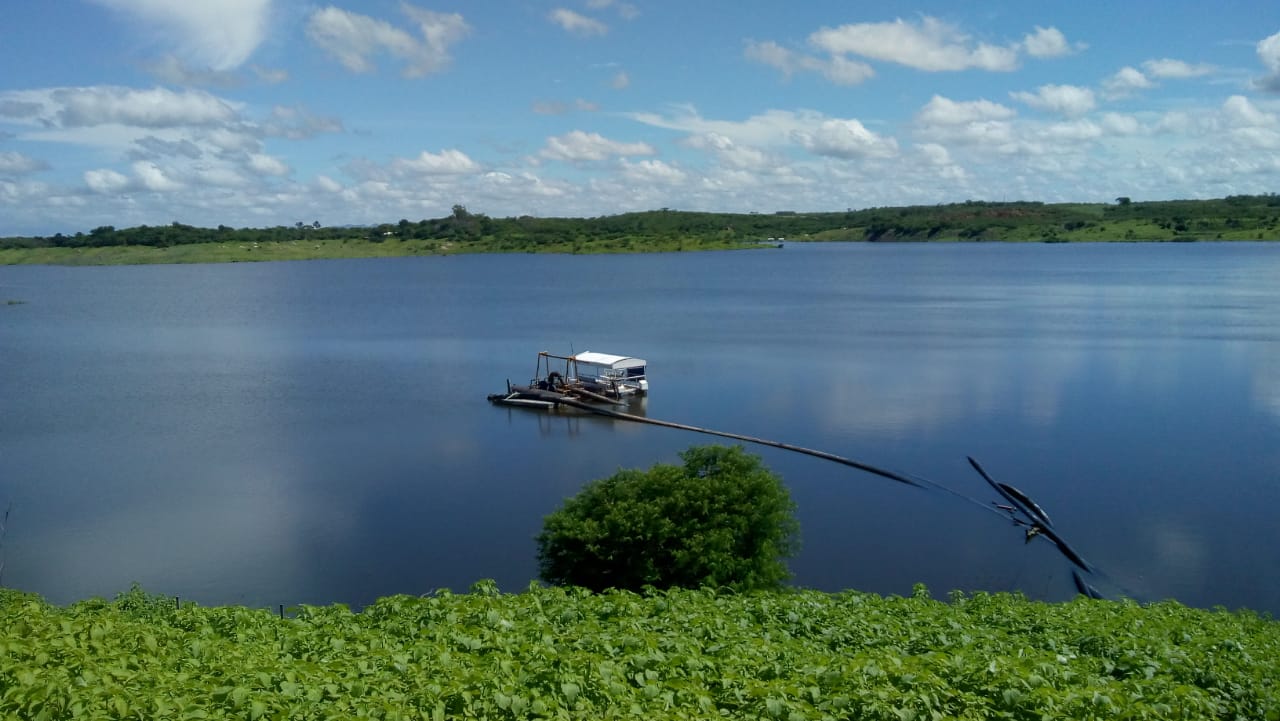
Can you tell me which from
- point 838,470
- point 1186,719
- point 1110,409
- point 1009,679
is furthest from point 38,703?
point 1110,409

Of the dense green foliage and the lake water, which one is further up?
the dense green foliage

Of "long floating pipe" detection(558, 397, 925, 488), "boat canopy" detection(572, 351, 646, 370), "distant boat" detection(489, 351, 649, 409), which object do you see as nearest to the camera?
"long floating pipe" detection(558, 397, 925, 488)

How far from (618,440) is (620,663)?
1250 inches

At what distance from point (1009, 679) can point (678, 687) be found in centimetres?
307

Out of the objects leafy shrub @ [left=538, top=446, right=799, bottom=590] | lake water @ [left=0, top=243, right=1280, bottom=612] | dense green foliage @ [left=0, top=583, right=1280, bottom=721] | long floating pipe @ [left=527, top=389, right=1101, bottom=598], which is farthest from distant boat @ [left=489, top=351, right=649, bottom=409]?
dense green foliage @ [left=0, top=583, right=1280, bottom=721]

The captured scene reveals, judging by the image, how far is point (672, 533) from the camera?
2109cm

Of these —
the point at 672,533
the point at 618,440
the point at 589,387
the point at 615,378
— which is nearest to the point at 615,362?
the point at 615,378

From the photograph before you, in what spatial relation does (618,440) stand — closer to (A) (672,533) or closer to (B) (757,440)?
(B) (757,440)

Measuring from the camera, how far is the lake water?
87.6ft

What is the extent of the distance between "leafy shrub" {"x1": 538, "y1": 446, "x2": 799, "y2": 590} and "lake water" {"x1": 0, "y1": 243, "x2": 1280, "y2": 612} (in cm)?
354

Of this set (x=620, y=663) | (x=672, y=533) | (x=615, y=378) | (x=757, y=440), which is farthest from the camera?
(x=615, y=378)

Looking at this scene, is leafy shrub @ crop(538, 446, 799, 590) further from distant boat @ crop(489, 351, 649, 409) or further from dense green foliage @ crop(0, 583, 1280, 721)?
distant boat @ crop(489, 351, 649, 409)

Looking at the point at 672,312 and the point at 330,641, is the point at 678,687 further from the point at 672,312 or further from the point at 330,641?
the point at 672,312

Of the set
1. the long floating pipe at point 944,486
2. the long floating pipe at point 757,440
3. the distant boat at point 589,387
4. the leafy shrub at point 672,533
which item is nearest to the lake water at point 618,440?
the long floating pipe at point 944,486
